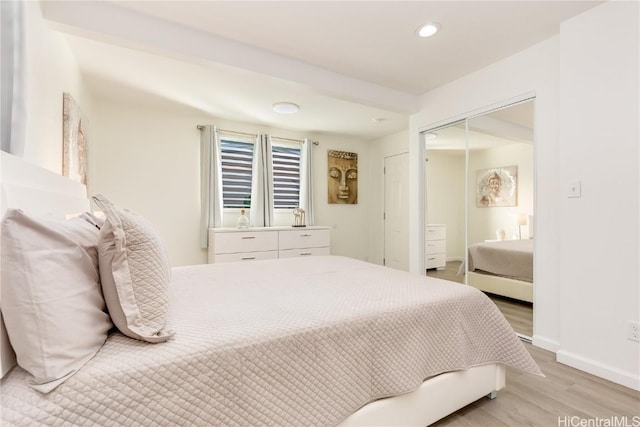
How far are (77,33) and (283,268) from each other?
214cm

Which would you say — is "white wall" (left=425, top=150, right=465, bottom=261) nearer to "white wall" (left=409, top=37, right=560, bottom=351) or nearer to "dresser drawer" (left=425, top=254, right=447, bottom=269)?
"dresser drawer" (left=425, top=254, right=447, bottom=269)

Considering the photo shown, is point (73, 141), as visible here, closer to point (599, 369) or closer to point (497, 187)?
point (497, 187)

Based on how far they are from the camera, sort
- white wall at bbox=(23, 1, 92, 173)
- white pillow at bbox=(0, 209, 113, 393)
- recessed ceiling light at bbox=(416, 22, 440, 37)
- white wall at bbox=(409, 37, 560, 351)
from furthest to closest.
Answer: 1. white wall at bbox=(409, 37, 560, 351)
2. recessed ceiling light at bbox=(416, 22, 440, 37)
3. white wall at bbox=(23, 1, 92, 173)
4. white pillow at bbox=(0, 209, 113, 393)

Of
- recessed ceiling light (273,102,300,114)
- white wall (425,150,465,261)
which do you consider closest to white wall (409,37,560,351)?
white wall (425,150,465,261)

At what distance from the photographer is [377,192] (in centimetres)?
568

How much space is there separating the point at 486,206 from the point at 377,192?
2714mm

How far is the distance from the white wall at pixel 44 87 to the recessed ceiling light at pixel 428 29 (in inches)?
96.5

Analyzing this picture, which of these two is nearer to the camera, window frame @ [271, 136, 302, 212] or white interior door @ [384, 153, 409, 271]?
window frame @ [271, 136, 302, 212]

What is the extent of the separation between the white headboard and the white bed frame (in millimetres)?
3197

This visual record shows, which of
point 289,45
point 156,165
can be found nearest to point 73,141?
point 156,165

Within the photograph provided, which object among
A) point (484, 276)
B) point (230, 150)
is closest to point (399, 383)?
point (484, 276)

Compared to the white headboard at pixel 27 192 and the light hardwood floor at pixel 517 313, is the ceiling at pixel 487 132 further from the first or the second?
the white headboard at pixel 27 192

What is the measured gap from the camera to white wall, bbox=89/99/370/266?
12.2ft

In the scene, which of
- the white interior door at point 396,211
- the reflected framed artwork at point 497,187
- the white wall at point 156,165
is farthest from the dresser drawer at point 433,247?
the white wall at point 156,165
